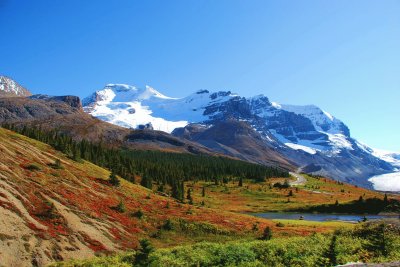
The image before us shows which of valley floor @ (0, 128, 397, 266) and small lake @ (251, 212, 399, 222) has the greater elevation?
valley floor @ (0, 128, 397, 266)

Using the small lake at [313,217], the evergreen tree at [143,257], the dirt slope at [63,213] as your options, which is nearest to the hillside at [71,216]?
the dirt slope at [63,213]

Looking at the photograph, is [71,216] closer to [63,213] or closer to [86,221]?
[63,213]

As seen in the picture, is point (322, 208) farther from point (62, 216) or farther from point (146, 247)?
point (146, 247)

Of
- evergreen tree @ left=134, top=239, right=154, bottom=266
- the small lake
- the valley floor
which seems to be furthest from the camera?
the small lake

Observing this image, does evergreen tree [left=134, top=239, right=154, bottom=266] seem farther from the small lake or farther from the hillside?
the small lake

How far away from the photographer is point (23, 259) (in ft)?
127

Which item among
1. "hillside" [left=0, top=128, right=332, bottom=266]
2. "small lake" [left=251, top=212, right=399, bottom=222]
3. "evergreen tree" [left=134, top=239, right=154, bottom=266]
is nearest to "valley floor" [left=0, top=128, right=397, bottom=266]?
"hillside" [left=0, top=128, right=332, bottom=266]

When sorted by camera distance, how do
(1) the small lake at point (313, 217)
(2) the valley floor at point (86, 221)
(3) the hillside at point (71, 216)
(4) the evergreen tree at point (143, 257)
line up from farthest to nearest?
(1) the small lake at point (313, 217) < (3) the hillside at point (71, 216) < (2) the valley floor at point (86, 221) < (4) the evergreen tree at point (143, 257)

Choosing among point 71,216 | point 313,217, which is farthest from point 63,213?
point 313,217

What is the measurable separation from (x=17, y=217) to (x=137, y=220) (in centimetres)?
2117

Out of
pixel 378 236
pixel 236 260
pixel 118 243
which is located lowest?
pixel 118 243

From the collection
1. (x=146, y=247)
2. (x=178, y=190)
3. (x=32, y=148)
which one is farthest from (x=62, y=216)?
(x=178, y=190)

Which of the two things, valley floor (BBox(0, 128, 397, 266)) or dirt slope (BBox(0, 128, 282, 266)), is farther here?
dirt slope (BBox(0, 128, 282, 266))

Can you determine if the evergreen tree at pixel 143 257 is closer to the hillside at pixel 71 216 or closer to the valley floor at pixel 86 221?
the valley floor at pixel 86 221
